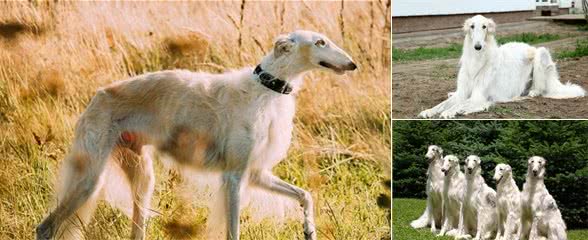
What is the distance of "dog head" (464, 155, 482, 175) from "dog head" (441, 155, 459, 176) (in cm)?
11

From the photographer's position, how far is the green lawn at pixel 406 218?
6.93 meters

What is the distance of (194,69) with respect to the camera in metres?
7.02

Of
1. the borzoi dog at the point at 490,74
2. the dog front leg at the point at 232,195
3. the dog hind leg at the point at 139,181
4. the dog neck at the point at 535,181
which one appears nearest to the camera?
the dog front leg at the point at 232,195

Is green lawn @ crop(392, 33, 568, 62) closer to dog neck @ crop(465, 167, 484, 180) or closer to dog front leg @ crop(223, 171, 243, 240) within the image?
dog neck @ crop(465, 167, 484, 180)

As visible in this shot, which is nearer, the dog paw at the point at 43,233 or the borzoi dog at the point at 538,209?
the dog paw at the point at 43,233

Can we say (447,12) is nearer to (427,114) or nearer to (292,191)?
(427,114)

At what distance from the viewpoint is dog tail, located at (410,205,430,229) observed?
275 inches

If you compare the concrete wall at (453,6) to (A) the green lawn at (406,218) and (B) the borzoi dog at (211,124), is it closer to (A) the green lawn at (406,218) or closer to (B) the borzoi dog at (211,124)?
(B) the borzoi dog at (211,124)

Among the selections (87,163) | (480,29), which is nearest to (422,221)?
(480,29)

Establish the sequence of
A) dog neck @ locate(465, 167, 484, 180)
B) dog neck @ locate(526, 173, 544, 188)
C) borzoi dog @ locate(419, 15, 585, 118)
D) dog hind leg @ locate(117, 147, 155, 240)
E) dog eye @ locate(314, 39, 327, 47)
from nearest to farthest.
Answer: dog eye @ locate(314, 39, 327, 47), dog hind leg @ locate(117, 147, 155, 240), dog neck @ locate(526, 173, 544, 188), borzoi dog @ locate(419, 15, 585, 118), dog neck @ locate(465, 167, 484, 180)

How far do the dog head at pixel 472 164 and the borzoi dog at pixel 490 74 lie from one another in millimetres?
322

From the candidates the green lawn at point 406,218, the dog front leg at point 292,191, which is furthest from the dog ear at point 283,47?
the green lawn at point 406,218

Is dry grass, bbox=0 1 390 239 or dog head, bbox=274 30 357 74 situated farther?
dry grass, bbox=0 1 390 239

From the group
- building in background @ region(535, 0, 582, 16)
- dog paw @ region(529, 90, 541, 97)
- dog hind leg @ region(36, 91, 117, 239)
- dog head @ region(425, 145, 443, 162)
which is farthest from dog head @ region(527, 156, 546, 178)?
dog hind leg @ region(36, 91, 117, 239)
